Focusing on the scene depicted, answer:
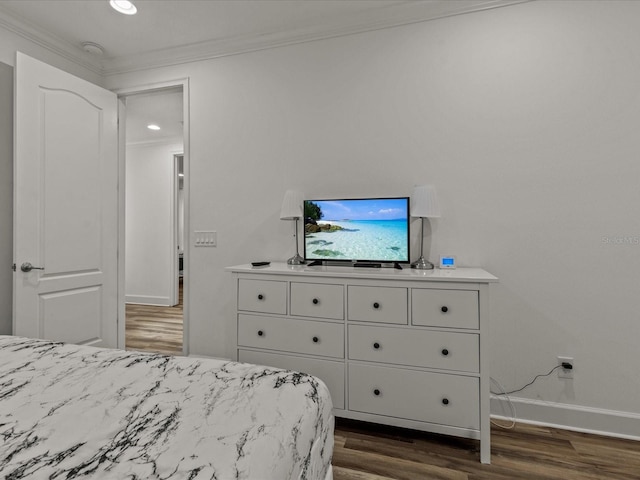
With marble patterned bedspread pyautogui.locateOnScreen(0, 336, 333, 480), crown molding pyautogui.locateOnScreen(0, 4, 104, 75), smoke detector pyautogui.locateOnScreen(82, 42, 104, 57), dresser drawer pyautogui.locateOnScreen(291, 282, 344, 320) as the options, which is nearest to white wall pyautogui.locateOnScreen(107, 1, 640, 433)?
dresser drawer pyautogui.locateOnScreen(291, 282, 344, 320)

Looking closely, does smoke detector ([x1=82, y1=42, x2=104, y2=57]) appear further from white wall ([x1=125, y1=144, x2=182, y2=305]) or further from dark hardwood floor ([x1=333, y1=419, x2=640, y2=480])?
dark hardwood floor ([x1=333, y1=419, x2=640, y2=480])

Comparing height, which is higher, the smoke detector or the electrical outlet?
the smoke detector

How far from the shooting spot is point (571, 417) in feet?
6.57

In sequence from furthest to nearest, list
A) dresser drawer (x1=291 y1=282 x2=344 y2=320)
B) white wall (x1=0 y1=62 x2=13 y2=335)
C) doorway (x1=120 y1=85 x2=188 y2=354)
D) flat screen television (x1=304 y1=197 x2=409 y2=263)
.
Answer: doorway (x1=120 y1=85 x2=188 y2=354) < white wall (x1=0 y1=62 x2=13 y2=335) < flat screen television (x1=304 y1=197 x2=409 y2=263) < dresser drawer (x1=291 y1=282 x2=344 y2=320)

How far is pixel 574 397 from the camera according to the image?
2.02 meters

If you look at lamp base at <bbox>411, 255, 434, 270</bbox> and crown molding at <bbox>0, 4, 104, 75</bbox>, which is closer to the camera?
lamp base at <bbox>411, 255, 434, 270</bbox>

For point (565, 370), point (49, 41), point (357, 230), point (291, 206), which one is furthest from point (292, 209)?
point (49, 41)

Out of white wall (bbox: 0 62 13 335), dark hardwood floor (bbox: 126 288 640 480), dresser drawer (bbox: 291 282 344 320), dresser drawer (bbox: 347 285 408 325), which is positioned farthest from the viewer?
white wall (bbox: 0 62 13 335)

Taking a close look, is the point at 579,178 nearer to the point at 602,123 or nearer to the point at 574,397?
the point at 602,123

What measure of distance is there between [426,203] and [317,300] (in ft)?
2.98

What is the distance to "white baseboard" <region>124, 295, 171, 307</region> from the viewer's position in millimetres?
5301

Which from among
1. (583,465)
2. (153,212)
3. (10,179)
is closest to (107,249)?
(10,179)

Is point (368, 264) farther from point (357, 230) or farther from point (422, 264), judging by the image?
point (422, 264)

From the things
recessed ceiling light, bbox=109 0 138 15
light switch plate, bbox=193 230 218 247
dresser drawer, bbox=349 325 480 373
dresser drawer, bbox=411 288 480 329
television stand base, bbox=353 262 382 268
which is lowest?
dresser drawer, bbox=349 325 480 373
